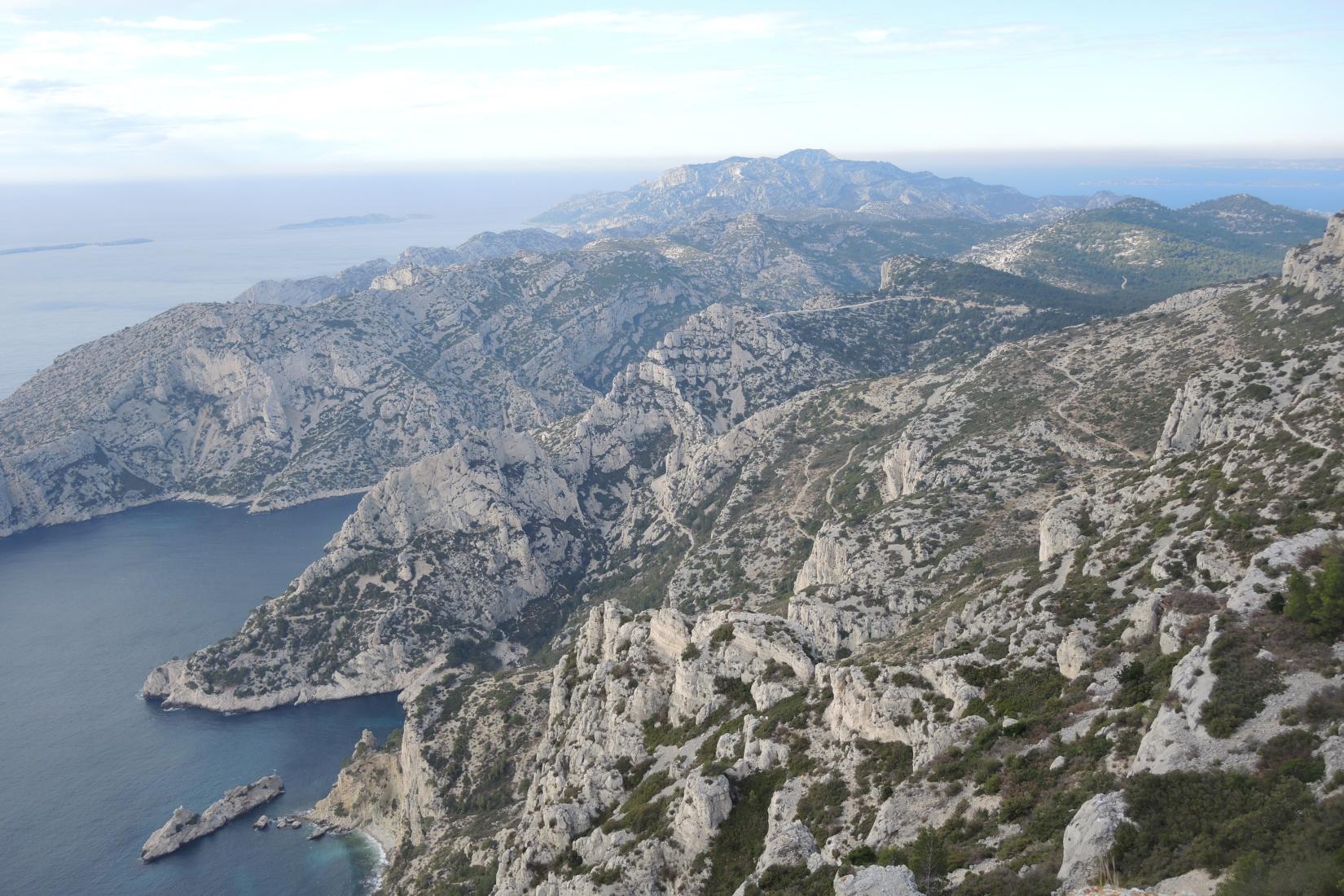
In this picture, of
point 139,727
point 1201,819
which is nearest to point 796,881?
point 1201,819

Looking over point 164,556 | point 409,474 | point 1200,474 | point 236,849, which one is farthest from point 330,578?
point 1200,474

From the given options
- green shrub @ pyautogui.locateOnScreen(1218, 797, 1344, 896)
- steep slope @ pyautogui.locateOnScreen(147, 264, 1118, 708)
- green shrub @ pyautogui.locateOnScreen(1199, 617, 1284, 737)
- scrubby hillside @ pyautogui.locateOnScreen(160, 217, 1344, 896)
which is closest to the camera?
green shrub @ pyautogui.locateOnScreen(1218, 797, 1344, 896)

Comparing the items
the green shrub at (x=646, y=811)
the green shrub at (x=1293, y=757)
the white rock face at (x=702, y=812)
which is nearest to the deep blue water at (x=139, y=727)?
the green shrub at (x=646, y=811)

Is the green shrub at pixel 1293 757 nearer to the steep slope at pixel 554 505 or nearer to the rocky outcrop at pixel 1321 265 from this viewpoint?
the rocky outcrop at pixel 1321 265

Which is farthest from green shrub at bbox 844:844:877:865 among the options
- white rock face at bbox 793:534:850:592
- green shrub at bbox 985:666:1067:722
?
white rock face at bbox 793:534:850:592

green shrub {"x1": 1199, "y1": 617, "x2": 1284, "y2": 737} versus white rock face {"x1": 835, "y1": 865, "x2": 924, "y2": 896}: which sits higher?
green shrub {"x1": 1199, "y1": 617, "x2": 1284, "y2": 737}

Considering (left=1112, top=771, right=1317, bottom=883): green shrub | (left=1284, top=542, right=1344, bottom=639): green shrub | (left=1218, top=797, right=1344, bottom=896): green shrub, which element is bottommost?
(left=1112, top=771, right=1317, bottom=883): green shrub

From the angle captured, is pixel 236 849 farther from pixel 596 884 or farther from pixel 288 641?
pixel 596 884

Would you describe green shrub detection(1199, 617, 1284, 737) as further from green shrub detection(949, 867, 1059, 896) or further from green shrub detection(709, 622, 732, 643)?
green shrub detection(709, 622, 732, 643)
